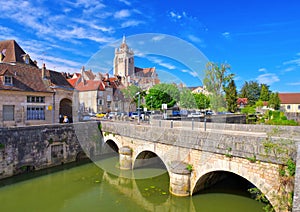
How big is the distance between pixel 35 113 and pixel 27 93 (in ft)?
5.66

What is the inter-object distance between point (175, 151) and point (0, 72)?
1429 cm

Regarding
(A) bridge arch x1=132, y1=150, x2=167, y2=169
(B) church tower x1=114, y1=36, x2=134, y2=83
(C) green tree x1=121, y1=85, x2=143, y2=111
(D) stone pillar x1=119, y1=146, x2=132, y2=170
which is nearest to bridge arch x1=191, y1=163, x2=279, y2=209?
(A) bridge arch x1=132, y1=150, x2=167, y2=169

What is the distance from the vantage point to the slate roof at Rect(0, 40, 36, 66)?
20.0m

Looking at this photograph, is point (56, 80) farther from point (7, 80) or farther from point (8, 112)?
point (8, 112)

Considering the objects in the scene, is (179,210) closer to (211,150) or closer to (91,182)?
(211,150)

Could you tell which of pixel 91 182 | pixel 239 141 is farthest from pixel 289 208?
pixel 91 182

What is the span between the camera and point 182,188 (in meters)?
8.77

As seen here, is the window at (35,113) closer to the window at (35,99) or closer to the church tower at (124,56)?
the window at (35,99)

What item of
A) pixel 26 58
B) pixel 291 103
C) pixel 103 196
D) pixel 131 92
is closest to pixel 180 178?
pixel 103 196

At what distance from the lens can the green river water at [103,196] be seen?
854cm

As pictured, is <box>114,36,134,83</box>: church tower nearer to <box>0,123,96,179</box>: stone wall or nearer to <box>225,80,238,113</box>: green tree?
<box>0,123,96,179</box>: stone wall

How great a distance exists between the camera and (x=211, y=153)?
8.01 metres

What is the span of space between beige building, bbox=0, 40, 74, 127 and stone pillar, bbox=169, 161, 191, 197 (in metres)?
12.6

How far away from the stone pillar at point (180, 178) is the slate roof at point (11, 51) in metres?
19.1
